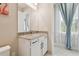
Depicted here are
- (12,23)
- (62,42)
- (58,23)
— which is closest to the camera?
(12,23)

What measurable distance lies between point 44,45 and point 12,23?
58 centimetres

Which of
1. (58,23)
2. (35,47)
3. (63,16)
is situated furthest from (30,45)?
(63,16)

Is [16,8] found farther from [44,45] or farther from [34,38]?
[44,45]

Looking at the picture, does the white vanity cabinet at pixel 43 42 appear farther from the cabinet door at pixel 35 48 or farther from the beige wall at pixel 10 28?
the beige wall at pixel 10 28

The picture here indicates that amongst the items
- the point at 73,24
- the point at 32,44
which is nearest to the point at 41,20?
the point at 32,44

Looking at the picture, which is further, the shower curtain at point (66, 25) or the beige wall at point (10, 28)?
the shower curtain at point (66, 25)

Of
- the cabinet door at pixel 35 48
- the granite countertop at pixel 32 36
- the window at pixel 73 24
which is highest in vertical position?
the window at pixel 73 24

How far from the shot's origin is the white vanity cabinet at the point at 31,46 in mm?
1408

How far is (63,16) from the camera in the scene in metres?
1.55

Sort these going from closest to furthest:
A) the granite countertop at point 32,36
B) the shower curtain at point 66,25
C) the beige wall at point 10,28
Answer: the beige wall at point 10,28
the granite countertop at point 32,36
the shower curtain at point 66,25

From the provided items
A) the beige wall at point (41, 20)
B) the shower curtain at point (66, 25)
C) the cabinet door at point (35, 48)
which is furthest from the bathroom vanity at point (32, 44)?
the shower curtain at point (66, 25)

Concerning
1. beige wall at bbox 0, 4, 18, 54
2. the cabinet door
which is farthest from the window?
beige wall at bbox 0, 4, 18, 54

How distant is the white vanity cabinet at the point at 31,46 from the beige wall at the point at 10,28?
97 millimetres

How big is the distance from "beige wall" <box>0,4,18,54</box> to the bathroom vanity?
0.32ft
